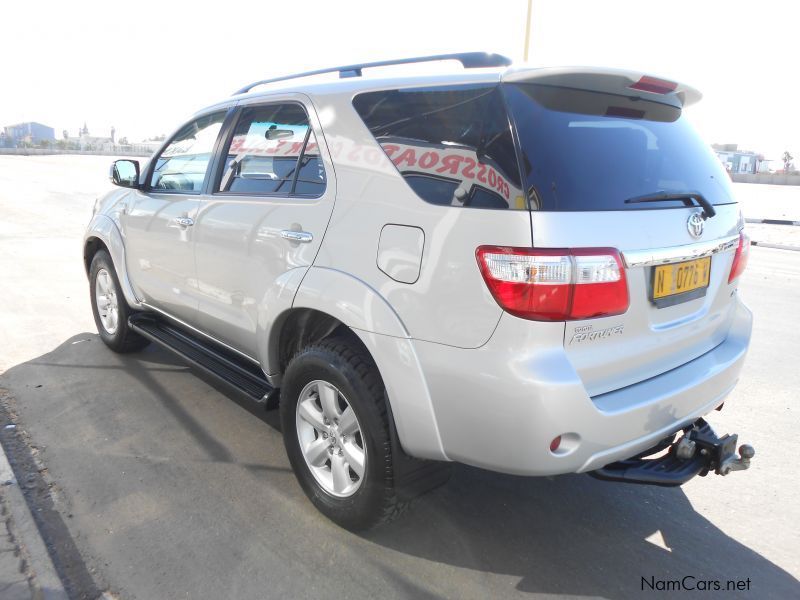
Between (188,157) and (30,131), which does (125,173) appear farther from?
(30,131)

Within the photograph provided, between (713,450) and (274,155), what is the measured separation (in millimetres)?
2426

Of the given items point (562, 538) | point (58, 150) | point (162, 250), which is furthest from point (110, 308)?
point (58, 150)

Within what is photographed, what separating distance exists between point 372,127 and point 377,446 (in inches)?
51.1

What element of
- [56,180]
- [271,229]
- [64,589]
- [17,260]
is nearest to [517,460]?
[271,229]

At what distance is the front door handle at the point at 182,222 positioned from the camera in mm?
3750

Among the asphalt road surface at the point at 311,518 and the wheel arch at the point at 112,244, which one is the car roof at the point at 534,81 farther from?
the wheel arch at the point at 112,244

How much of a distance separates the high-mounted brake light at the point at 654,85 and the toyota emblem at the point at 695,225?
1.74 feet

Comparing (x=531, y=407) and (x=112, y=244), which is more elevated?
(x=112, y=244)

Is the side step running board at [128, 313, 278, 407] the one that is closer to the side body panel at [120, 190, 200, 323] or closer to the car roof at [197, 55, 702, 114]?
the side body panel at [120, 190, 200, 323]

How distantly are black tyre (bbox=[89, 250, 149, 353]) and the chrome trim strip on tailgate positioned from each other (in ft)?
12.9

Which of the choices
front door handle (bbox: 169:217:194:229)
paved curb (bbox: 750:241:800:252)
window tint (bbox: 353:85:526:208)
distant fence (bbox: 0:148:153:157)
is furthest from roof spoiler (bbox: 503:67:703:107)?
distant fence (bbox: 0:148:153:157)

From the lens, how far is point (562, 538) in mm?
2793

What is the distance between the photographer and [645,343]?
234 cm

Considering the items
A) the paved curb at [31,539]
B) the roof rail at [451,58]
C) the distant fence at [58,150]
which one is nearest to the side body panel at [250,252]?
the roof rail at [451,58]
